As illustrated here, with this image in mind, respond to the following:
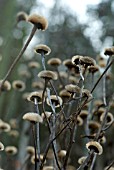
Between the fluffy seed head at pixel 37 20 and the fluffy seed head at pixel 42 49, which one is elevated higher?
the fluffy seed head at pixel 37 20

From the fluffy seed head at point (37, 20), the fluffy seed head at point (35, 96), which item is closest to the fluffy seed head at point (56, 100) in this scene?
the fluffy seed head at point (35, 96)

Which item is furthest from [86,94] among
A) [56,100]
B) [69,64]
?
[69,64]

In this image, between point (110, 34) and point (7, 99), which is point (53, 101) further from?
point (110, 34)

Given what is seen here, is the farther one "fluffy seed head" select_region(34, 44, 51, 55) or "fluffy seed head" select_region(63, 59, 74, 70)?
"fluffy seed head" select_region(63, 59, 74, 70)

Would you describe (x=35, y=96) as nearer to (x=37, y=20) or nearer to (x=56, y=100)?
(x=56, y=100)

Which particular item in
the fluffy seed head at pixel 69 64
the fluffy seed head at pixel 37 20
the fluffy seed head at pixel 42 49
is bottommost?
the fluffy seed head at pixel 42 49

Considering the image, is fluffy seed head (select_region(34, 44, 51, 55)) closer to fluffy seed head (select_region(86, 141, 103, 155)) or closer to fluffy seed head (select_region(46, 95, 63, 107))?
fluffy seed head (select_region(46, 95, 63, 107))

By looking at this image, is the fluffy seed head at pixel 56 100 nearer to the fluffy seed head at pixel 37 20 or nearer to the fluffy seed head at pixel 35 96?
the fluffy seed head at pixel 35 96

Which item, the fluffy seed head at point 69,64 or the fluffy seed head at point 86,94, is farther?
the fluffy seed head at point 69,64

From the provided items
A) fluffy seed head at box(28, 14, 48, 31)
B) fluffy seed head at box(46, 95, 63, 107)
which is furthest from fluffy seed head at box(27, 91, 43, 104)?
fluffy seed head at box(28, 14, 48, 31)

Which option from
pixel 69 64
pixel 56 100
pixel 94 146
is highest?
pixel 69 64

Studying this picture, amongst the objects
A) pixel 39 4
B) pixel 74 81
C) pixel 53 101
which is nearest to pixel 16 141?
pixel 74 81

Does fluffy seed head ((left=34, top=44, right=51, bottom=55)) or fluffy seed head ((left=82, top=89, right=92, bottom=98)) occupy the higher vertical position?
fluffy seed head ((left=34, top=44, right=51, bottom=55))
